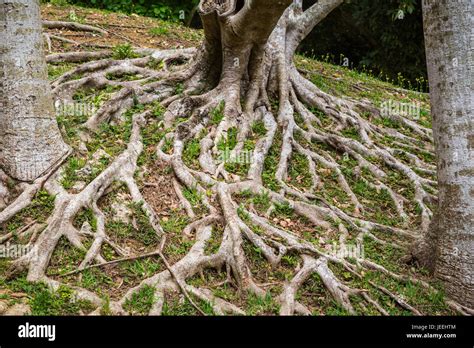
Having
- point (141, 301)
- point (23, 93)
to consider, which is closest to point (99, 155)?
point (23, 93)

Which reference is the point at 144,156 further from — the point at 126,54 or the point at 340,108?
the point at 340,108

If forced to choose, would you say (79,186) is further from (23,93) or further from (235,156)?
(235,156)

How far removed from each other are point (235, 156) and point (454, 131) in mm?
2581

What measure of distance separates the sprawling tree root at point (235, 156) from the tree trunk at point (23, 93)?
0.33 metres

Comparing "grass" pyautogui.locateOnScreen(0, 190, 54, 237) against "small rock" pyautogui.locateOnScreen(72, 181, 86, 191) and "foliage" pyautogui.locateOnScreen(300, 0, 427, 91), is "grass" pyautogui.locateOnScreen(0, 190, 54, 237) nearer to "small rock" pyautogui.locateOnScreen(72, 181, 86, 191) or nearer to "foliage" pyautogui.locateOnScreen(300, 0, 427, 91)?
"small rock" pyautogui.locateOnScreen(72, 181, 86, 191)

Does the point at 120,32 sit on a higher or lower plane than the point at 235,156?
higher

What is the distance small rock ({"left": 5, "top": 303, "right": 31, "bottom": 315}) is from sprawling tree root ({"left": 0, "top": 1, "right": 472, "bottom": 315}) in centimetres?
35

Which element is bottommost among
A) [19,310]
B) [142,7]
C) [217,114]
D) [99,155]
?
[19,310]

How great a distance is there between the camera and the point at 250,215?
247 inches

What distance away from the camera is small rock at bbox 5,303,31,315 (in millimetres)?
4789

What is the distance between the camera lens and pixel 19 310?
190 inches

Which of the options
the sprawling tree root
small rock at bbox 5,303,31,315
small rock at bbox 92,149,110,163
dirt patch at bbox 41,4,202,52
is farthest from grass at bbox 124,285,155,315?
dirt patch at bbox 41,4,202,52

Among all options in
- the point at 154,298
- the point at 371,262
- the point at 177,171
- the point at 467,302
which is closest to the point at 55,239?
the point at 154,298
